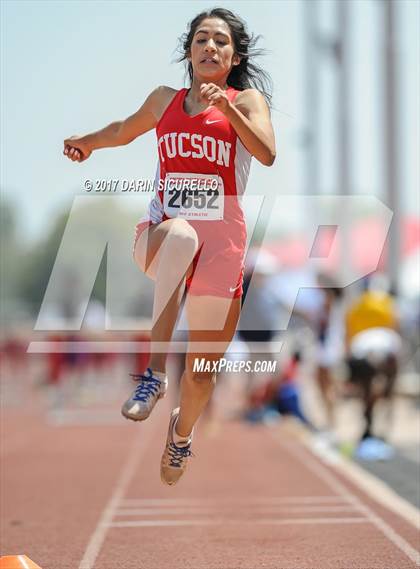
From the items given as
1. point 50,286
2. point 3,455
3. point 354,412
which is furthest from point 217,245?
point 354,412

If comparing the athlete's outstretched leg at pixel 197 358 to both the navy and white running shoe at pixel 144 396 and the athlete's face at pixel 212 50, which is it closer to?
the navy and white running shoe at pixel 144 396

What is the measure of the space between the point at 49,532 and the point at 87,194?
253 cm

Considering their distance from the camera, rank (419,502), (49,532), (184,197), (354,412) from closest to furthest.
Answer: (184,197), (49,532), (419,502), (354,412)

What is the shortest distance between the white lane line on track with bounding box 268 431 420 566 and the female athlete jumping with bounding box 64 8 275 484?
5.65 feet

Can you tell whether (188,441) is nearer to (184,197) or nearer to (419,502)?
(184,197)

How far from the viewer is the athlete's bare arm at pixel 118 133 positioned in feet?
17.4

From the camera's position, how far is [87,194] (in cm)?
603

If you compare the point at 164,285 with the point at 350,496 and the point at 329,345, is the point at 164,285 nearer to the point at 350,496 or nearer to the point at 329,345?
the point at 350,496

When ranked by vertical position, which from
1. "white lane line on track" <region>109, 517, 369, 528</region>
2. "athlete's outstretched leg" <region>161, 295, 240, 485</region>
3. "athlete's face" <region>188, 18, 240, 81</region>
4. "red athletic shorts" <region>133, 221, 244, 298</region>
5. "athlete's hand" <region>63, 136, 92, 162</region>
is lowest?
"white lane line on track" <region>109, 517, 369, 528</region>

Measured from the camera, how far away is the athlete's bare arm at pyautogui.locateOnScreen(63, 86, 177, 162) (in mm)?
5297

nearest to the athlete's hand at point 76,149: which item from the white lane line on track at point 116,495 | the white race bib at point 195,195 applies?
the white race bib at point 195,195

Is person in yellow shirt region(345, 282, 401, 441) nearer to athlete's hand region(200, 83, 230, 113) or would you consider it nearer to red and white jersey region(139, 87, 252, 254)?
red and white jersey region(139, 87, 252, 254)

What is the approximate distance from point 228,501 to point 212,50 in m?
4.68

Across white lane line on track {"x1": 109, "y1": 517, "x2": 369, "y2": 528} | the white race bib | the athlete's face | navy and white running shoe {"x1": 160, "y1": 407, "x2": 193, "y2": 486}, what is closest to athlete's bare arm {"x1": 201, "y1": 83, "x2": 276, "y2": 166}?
the athlete's face
